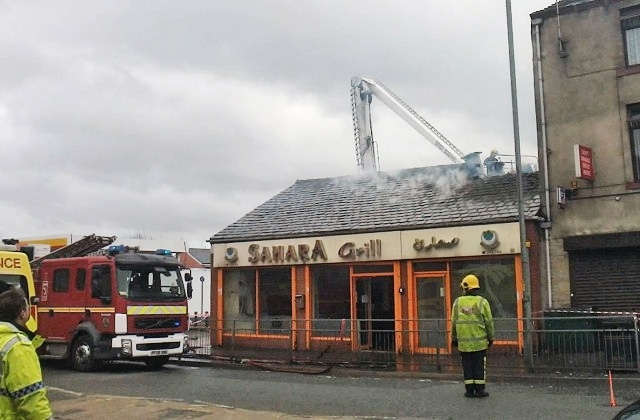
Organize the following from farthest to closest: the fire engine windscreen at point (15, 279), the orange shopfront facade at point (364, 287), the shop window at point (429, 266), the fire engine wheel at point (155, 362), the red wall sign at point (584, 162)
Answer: the shop window at point (429, 266) → the orange shopfront facade at point (364, 287) → the fire engine wheel at point (155, 362) → the red wall sign at point (584, 162) → the fire engine windscreen at point (15, 279)

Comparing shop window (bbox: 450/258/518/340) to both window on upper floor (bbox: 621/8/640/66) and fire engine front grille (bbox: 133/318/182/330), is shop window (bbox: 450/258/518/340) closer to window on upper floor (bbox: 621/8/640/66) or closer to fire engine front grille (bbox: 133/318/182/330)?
window on upper floor (bbox: 621/8/640/66)

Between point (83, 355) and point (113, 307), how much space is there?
1.38 metres

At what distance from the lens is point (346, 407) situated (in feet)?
33.0

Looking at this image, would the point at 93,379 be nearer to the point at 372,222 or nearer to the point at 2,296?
the point at 372,222

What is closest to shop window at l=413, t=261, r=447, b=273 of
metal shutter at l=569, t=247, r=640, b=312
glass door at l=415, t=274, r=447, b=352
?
glass door at l=415, t=274, r=447, b=352

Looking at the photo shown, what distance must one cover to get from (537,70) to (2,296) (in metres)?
15.4

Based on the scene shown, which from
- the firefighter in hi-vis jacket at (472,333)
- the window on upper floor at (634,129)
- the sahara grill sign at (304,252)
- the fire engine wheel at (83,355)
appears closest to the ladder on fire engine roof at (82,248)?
the fire engine wheel at (83,355)

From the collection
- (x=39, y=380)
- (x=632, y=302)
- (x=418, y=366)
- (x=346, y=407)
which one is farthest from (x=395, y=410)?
(x=632, y=302)

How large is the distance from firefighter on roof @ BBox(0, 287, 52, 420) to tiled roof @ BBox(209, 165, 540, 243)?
45.0 feet

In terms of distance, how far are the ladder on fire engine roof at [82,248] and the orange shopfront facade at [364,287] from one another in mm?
3895

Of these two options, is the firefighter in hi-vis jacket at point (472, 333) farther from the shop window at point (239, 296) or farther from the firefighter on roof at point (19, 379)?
the shop window at point (239, 296)

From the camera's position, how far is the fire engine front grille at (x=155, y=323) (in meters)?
15.3

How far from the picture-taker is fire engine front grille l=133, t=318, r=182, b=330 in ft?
50.3

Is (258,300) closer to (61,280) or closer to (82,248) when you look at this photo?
(82,248)
